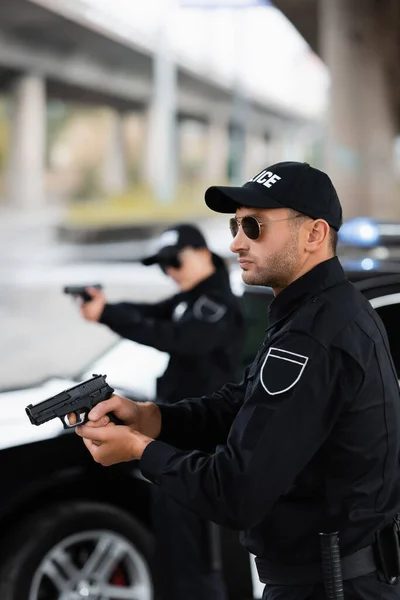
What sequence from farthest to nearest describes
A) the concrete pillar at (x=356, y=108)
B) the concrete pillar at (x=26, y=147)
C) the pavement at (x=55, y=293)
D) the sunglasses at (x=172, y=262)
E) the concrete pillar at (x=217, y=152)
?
the concrete pillar at (x=217, y=152) < the concrete pillar at (x=26, y=147) < the concrete pillar at (x=356, y=108) < the pavement at (x=55, y=293) < the sunglasses at (x=172, y=262)

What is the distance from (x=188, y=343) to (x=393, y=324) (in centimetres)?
100

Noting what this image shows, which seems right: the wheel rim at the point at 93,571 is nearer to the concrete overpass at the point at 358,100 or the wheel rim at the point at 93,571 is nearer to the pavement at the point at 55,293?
the pavement at the point at 55,293

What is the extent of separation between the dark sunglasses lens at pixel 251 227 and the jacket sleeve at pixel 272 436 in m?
0.25

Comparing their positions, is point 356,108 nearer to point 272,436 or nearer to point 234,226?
point 234,226

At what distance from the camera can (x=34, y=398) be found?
388 centimetres

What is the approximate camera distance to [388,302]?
3324 millimetres

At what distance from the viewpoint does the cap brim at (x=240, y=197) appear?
6.67 ft

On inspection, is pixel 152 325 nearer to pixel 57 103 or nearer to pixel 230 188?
pixel 230 188

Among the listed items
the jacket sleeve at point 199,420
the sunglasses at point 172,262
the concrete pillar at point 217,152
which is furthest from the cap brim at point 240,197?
the concrete pillar at point 217,152

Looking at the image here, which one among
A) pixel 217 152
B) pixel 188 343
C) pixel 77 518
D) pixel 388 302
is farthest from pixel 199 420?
pixel 217 152

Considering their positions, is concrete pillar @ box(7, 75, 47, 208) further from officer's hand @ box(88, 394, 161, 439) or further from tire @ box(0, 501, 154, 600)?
officer's hand @ box(88, 394, 161, 439)

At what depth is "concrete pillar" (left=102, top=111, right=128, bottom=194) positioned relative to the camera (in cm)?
6044

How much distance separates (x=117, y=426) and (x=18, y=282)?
20.2 m

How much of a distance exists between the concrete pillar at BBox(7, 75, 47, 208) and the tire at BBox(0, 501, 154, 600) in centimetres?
4282
